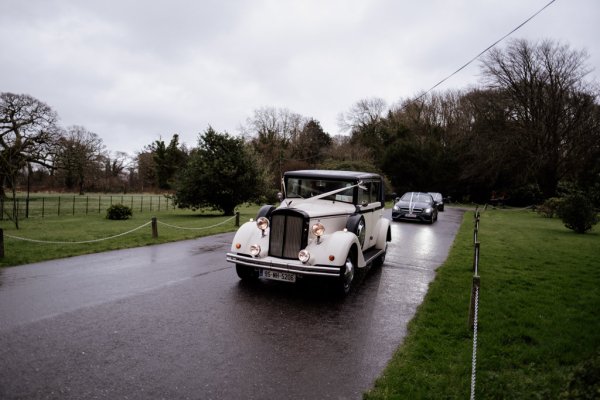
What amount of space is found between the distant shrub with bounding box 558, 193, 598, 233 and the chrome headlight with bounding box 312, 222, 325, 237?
49.3 ft

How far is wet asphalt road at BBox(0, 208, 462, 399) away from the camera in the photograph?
3.44 m

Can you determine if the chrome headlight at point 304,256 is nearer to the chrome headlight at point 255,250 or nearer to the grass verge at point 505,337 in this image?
the chrome headlight at point 255,250

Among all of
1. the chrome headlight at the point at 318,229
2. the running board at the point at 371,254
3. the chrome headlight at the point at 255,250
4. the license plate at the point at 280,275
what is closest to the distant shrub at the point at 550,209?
the running board at the point at 371,254

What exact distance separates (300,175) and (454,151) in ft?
139

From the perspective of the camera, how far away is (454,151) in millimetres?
45562

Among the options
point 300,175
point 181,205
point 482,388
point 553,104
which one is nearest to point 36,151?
point 181,205

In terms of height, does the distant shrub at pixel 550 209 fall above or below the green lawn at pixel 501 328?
above

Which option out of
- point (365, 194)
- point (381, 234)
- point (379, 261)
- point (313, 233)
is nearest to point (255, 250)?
point (313, 233)

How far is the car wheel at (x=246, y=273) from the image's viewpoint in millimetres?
7058

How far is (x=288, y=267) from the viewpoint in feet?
19.8

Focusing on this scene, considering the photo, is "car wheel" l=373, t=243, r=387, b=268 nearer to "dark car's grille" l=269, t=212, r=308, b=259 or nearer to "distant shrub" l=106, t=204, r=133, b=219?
"dark car's grille" l=269, t=212, r=308, b=259

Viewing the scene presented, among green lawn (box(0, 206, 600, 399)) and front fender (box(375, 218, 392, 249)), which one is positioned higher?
front fender (box(375, 218, 392, 249))

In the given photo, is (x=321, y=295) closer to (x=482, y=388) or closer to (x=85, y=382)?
(x=482, y=388)

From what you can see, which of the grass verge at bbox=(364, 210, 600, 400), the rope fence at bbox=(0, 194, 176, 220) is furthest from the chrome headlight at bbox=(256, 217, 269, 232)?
the rope fence at bbox=(0, 194, 176, 220)
